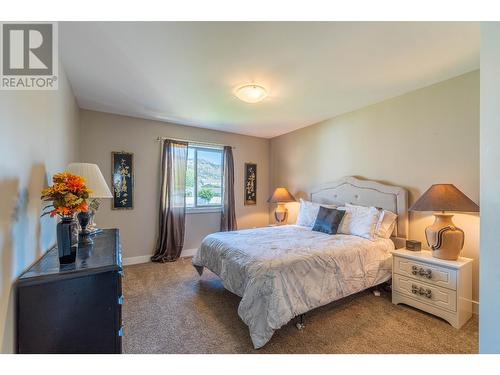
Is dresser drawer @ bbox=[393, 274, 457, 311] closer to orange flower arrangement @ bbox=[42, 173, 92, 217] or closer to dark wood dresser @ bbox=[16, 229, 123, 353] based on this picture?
dark wood dresser @ bbox=[16, 229, 123, 353]

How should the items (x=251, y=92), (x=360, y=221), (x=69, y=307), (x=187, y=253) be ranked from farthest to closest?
(x=187, y=253) → (x=360, y=221) → (x=251, y=92) → (x=69, y=307)

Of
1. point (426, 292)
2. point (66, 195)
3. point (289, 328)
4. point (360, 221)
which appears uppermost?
point (66, 195)

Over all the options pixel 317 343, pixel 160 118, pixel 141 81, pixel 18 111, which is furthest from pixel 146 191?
pixel 317 343

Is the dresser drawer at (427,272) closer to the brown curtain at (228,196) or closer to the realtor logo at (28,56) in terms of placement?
the brown curtain at (228,196)

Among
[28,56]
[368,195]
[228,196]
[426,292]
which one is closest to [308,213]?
[368,195]

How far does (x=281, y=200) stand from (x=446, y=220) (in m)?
2.52

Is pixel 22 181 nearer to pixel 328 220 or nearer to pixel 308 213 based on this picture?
pixel 328 220

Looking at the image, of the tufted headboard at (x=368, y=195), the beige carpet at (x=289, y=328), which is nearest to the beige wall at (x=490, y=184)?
the beige carpet at (x=289, y=328)

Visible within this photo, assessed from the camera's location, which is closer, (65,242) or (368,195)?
(65,242)

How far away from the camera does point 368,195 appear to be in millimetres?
3156

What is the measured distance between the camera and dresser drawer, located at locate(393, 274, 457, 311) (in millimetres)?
2035

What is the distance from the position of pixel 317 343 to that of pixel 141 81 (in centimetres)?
305

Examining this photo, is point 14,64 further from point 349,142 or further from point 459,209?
point 349,142

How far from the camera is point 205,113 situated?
139 inches
